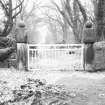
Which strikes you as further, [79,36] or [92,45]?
[79,36]

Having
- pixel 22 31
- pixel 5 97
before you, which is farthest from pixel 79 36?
pixel 5 97

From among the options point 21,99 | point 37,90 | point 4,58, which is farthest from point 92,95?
point 4,58

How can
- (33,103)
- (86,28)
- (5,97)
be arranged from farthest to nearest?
(86,28) → (5,97) → (33,103)

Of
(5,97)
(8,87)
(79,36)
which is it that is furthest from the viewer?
(79,36)

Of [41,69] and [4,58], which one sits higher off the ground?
[4,58]

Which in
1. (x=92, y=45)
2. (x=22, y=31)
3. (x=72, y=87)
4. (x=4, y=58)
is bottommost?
(x=72, y=87)

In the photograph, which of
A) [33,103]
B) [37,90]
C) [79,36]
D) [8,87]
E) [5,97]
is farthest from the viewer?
[79,36]

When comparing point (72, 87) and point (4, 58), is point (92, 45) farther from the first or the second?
point (4, 58)

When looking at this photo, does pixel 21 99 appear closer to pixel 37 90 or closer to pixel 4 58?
pixel 37 90

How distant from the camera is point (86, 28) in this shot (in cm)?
677

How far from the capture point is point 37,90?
12.8ft

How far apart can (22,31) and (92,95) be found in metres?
4.40

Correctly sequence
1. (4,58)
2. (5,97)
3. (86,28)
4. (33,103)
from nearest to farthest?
(33,103) → (5,97) → (86,28) → (4,58)

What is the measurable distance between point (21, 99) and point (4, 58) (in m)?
4.62
